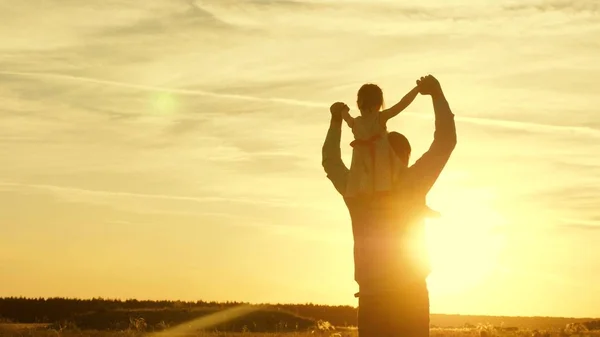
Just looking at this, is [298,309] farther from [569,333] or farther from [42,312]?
[569,333]

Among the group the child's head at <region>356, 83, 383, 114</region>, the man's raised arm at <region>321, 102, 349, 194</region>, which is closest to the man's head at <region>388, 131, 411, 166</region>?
the child's head at <region>356, 83, 383, 114</region>

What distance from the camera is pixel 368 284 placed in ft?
36.1

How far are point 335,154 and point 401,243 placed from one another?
1.28m

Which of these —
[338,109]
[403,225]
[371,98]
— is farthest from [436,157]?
[338,109]

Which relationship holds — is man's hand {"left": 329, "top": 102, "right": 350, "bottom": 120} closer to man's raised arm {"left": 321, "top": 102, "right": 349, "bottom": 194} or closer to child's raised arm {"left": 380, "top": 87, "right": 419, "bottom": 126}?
man's raised arm {"left": 321, "top": 102, "right": 349, "bottom": 194}

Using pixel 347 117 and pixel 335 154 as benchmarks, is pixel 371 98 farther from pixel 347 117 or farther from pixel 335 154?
pixel 335 154

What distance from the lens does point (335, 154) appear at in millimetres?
11445

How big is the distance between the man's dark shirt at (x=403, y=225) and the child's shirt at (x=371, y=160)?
0.41 feet

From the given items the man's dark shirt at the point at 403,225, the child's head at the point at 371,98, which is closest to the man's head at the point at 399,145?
the man's dark shirt at the point at 403,225

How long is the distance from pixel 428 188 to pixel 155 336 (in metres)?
16.3

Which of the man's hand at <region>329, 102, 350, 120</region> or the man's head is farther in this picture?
the man's hand at <region>329, 102, 350, 120</region>

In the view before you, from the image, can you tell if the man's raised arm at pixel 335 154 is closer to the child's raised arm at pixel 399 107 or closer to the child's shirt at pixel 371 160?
the child's shirt at pixel 371 160

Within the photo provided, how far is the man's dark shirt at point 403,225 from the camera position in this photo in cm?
1084

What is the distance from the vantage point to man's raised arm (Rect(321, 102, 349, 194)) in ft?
37.3
